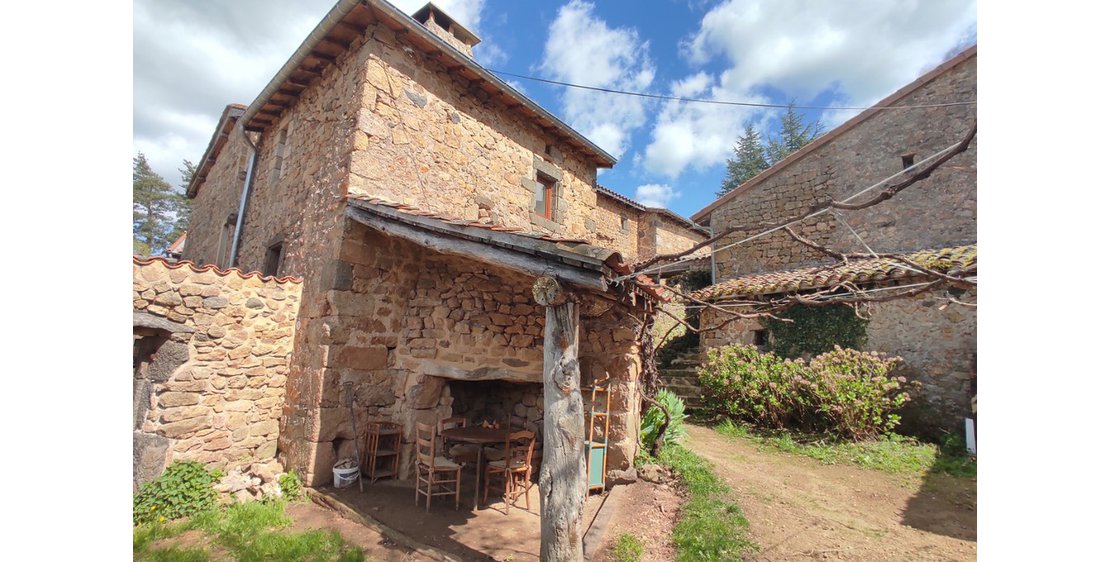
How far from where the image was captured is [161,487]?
431 cm

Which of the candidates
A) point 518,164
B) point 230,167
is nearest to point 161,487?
point 518,164

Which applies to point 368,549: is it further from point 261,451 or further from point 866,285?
point 866,285

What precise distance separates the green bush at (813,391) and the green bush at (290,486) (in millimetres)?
7051

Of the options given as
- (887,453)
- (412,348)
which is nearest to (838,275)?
(887,453)

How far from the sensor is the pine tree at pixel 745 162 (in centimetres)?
2611

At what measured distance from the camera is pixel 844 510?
4805 mm

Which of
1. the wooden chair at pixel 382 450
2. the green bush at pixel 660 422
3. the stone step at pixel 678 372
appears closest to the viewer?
the wooden chair at pixel 382 450

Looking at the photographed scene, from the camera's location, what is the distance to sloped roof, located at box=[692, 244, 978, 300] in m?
7.21

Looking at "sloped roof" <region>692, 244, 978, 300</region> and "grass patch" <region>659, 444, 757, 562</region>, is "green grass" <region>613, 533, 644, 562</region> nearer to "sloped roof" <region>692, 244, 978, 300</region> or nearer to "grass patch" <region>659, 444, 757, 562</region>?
"grass patch" <region>659, 444, 757, 562</region>

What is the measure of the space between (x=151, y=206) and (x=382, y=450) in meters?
33.6

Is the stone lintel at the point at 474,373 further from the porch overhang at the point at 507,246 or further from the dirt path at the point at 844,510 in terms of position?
the dirt path at the point at 844,510

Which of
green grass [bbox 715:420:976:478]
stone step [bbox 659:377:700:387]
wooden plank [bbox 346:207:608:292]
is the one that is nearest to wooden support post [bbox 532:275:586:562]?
wooden plank [bbox 346:207:608:292]

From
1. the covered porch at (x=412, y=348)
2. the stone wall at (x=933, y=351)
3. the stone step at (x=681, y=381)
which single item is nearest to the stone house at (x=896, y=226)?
the stone wall at (x=933, y=351)
